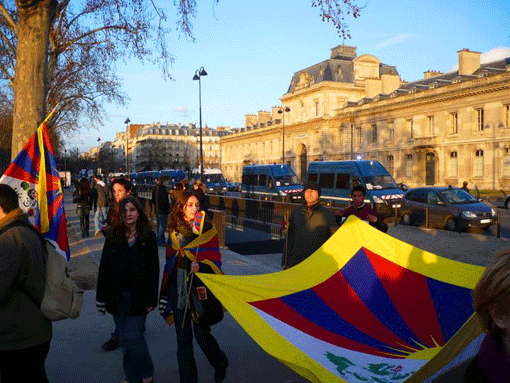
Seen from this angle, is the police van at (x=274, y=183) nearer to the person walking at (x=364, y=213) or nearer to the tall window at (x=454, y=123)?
the person walking at (x=364, y=213)

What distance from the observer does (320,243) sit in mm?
5336

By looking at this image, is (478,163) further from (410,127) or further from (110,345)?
(110,345)

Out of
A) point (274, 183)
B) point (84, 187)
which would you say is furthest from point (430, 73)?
point (84, 187)

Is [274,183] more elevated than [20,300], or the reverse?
[274,183]

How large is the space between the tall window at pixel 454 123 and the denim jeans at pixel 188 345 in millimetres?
45993

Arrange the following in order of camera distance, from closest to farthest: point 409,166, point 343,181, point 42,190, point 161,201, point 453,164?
point 42,190, point 161,201, point 343,181, point 453,164, point 409,166

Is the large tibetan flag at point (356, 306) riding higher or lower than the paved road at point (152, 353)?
higher

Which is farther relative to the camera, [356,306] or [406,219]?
[406,219]

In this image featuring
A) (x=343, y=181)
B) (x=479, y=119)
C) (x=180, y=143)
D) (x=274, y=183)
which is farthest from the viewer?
(x=180, y=143)

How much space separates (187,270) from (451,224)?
1518 centimetres

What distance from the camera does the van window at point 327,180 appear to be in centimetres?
2520

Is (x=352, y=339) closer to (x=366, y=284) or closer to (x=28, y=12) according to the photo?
(x=366, y=284)

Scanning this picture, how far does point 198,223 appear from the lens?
14.8ft

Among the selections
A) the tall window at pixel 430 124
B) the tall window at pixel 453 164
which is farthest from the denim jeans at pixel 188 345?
the tall window at pixel 430 124
